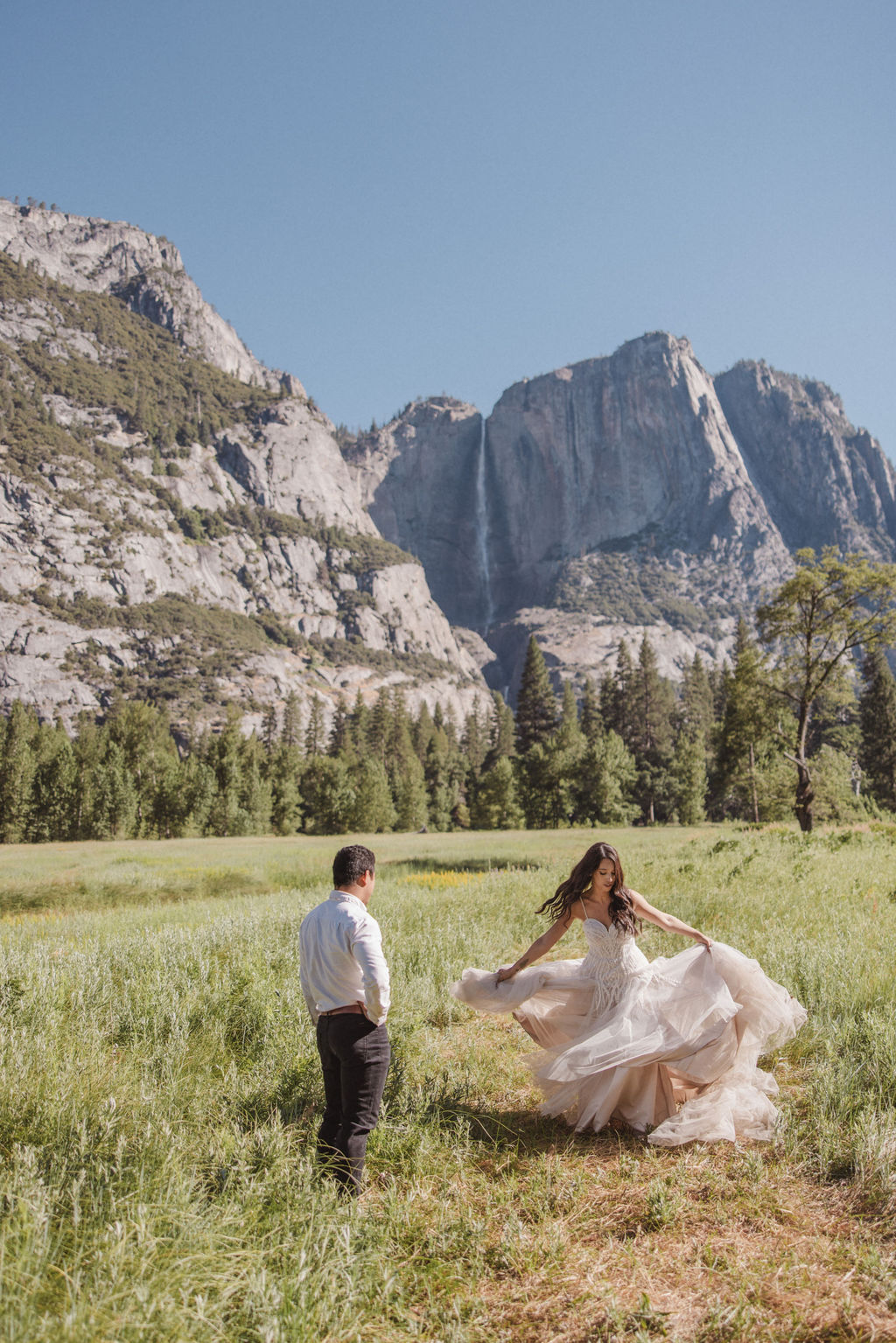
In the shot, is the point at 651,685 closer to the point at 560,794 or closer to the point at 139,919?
the point at 560,794

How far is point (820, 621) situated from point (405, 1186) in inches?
1054

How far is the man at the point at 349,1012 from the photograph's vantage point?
4.01m

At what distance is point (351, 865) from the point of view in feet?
14.2

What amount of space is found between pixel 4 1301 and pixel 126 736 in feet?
283

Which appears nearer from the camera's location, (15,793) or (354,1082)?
(354,1082)

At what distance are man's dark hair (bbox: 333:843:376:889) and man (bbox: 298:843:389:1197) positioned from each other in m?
0.02

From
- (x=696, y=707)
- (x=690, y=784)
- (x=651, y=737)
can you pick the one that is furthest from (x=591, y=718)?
(x=690, y=784)

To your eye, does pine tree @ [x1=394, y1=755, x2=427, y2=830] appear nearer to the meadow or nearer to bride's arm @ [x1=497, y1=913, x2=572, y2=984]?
the meadow

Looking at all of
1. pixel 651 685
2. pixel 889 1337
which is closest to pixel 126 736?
pixel 651 685

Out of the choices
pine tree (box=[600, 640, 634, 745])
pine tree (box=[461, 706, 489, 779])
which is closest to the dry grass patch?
pine tree (box=[600, 640, 634, 745])

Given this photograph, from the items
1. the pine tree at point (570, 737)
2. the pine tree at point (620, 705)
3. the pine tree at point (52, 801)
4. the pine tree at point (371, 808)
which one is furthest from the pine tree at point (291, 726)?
the pine tree at point (570, 737)

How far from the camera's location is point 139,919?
13312 mm

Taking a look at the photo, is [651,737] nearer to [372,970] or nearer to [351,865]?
[351,865]

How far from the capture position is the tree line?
133 ft
